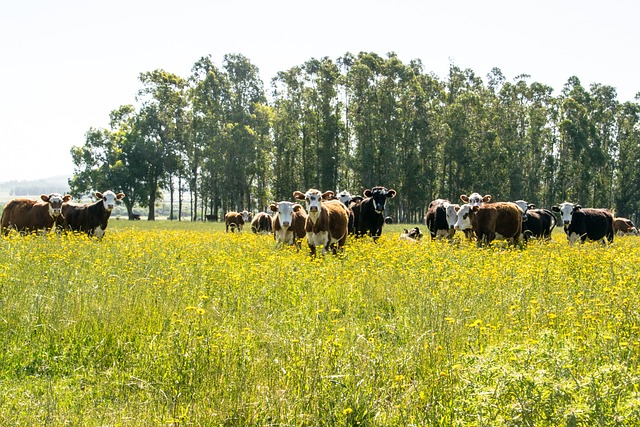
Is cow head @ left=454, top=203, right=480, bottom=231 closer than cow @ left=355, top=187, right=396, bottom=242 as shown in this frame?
No

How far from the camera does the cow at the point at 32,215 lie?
22250mm

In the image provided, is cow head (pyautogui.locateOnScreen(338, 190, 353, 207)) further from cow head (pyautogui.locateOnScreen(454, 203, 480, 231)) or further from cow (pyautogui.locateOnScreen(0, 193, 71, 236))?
cow (pyautogui.locateOnScreen(0, 193, 71, 236))

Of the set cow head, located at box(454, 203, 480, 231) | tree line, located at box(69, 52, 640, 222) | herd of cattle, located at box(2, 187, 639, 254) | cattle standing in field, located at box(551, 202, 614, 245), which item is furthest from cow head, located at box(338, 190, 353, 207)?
tree line, located at box(69, 52, 640, 222)

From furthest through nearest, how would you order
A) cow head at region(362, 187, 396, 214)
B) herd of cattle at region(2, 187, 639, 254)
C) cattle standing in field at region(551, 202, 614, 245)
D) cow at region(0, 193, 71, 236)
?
cattle standing in field at region(551, 202, 614, 245)
cow at region(0, 193, 71, 236)
cow head at region(362, 187, 396, 214)
herd of cattle at region(2, 187, 639, 254)

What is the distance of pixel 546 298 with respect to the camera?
Result: 8250 millimetres

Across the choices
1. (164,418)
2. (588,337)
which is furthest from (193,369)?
(588,337)

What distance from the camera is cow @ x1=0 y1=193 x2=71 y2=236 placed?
22.2m

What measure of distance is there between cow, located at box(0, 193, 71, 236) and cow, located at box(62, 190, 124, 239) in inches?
18.3

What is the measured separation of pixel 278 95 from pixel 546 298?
69.3 meters

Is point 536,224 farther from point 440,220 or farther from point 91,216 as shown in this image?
point 91,216

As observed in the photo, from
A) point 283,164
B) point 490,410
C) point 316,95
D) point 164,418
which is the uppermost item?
point 316,95

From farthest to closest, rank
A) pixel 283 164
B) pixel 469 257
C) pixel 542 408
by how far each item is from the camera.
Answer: pixel 283 164, pixel 469 257, pixel 542 408

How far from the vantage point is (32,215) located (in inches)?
898

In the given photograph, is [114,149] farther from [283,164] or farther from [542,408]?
[542,408]
